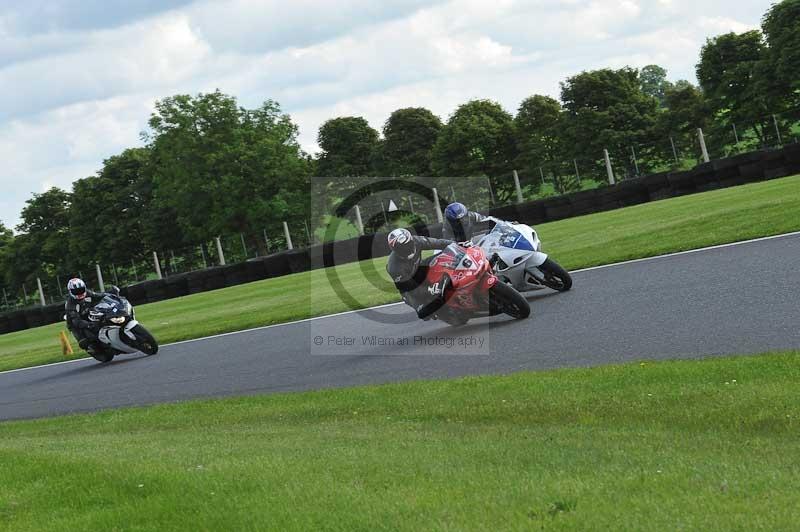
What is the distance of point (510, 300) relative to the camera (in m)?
11.5

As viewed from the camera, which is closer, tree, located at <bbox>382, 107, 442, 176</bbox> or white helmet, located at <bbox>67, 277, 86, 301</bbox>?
white helmet, located at <bbox>67, 277, 86, 301</bbox>

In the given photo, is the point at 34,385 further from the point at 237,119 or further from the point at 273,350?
the point at 237,119

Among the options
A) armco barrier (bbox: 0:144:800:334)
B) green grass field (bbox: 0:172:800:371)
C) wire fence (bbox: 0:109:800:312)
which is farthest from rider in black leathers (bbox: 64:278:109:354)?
wire fence (bbox: 0:109:800:312)

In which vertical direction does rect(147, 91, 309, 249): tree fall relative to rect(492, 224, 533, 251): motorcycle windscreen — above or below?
above

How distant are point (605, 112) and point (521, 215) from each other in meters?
21.7

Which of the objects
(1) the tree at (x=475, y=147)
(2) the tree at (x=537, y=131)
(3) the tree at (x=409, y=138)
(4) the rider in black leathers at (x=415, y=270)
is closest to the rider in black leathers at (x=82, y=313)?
(4) the rider in black leathers at (x=415, y=270)

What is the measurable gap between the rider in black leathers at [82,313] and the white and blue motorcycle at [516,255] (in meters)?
6.83

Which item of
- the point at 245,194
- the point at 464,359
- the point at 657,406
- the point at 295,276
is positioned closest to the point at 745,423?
the point at 657,406

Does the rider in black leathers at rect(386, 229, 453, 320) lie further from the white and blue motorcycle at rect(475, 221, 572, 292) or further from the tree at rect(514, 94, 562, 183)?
the tree at rect(514, 94, 562, 183)

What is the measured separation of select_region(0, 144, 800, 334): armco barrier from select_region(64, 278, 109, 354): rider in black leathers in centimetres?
1243

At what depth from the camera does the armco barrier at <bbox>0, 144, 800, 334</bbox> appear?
25250mm

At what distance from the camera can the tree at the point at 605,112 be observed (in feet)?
159

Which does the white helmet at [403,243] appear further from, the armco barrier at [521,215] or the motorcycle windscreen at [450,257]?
the armco barrier at [521,215]

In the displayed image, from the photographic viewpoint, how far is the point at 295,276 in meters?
29.8
